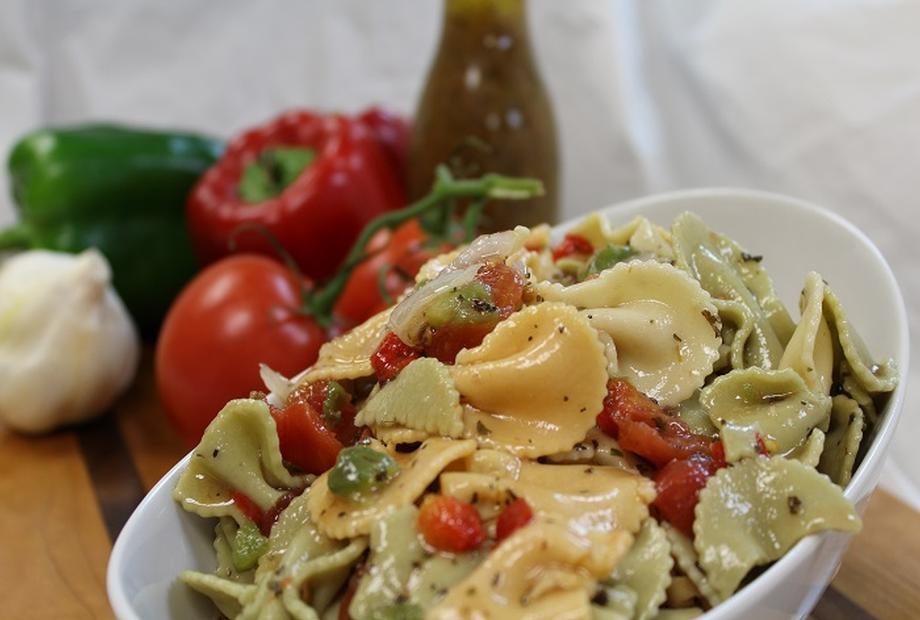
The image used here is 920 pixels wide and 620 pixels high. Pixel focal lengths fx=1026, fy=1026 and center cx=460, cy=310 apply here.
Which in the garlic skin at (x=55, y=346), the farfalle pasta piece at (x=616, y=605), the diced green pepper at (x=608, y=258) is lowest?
the garlic skin at (x=55, y=346)

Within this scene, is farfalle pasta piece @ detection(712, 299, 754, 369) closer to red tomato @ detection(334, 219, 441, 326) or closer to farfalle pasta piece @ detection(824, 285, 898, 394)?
farfalle pasta piece @ detection(824, 285, 898, 394)

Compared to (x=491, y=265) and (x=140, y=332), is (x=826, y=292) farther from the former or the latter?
(x=140, y=332)

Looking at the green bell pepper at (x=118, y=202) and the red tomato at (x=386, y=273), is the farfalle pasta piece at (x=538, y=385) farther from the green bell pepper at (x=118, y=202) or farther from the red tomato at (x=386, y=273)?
the green bell pepper at (x=118, y=202)

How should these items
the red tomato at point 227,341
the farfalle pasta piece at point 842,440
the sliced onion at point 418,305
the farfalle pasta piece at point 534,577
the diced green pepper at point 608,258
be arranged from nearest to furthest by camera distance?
the farfalle pasta piece at point 534,577 < the farfalle pasta piece at point 842,440 < the sliced onion at point 418,305 < the diced green pepper at point 608,258 < the red tomato at point 227,341

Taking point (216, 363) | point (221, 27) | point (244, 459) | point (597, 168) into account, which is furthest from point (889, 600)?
point (221, 27)

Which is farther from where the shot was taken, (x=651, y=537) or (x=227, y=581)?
(x=227, y=581)

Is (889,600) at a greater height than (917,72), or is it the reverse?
(917,72)

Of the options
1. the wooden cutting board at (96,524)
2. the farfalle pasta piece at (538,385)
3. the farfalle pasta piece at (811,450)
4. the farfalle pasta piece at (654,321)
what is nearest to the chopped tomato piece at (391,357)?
the farfalle pasta piece at (538,385)
